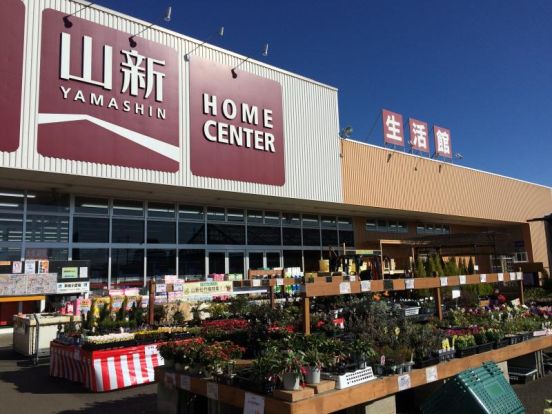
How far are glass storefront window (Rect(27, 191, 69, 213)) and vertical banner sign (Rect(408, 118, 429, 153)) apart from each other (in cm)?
1771

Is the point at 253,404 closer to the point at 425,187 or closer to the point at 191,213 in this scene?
the point at 191,213

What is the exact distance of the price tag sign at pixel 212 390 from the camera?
185 inches

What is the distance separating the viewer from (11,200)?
14.8 meters

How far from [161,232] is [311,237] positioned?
843cm

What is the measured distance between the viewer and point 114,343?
25.4 ft

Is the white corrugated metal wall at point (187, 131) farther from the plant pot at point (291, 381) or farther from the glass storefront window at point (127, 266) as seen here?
the plant pot at point (291, 381)

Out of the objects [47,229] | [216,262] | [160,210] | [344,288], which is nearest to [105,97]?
[47,229]

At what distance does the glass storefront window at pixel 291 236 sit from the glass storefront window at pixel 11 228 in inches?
449

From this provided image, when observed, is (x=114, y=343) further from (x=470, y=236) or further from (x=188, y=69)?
(x=470, y=236)

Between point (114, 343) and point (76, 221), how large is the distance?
923cm

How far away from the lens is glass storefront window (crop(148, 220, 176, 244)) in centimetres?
1776

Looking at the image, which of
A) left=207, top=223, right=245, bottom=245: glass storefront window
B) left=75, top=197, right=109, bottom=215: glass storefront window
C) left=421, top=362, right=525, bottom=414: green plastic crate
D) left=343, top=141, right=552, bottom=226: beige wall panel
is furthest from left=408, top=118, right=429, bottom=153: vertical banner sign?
left=421, top=362, right=525, bottom=414: green plastic crate

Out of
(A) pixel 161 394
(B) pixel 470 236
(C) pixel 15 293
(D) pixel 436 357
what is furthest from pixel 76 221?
(B) pixel 470 236

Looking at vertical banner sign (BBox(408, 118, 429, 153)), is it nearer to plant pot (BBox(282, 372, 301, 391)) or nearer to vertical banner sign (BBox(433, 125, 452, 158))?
vertical banner sign (BBox(433, 125, 452, 158))
